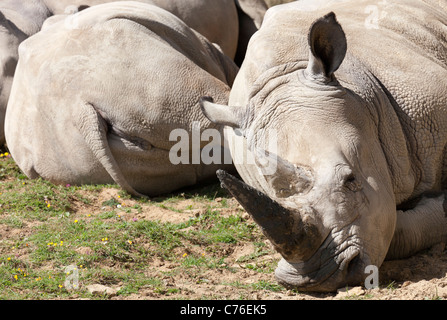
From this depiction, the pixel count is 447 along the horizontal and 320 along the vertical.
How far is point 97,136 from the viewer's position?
700cm

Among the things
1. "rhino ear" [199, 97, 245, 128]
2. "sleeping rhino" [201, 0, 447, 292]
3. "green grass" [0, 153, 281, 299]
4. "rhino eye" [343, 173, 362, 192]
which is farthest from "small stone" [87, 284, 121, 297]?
"rhino eye" [343, 173, 362, 192]

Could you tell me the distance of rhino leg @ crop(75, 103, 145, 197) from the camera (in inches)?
276

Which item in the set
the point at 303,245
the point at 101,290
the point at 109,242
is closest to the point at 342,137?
the point at 303,245

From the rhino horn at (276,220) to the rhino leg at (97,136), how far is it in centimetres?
281

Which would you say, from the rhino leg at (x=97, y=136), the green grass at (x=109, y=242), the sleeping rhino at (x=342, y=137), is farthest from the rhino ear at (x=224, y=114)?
the rhino leg at (x=97, y=136)

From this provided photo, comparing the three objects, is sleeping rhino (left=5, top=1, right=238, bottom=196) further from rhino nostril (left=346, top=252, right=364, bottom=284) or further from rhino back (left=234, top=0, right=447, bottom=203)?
rhino nostril (left=346, top=252, right=364, bottom=284)

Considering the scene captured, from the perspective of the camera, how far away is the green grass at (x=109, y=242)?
205 inches

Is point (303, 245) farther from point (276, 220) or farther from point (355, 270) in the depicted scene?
point (355, 270)

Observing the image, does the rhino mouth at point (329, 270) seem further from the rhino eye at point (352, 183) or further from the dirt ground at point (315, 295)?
the rhino eye at point (352, 183)

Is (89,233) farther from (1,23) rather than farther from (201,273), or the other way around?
(1,23)

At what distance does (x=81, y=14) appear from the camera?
300 inches

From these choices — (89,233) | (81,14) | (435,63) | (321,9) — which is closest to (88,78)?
(81,14)

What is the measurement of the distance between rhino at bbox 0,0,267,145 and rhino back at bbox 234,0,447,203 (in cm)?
305
